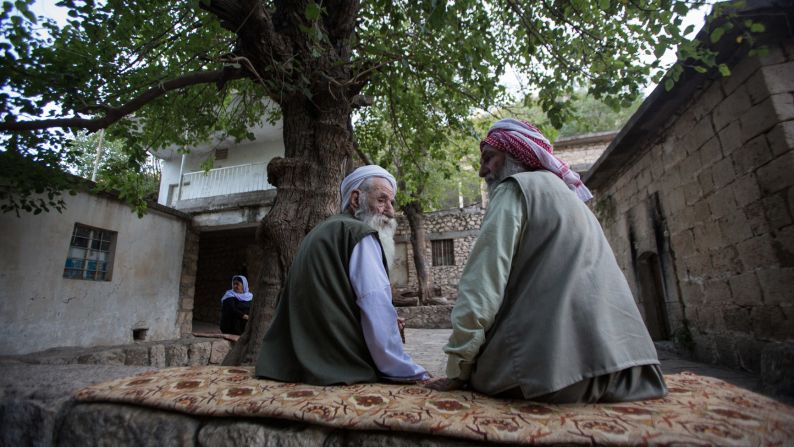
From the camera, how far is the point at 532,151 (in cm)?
202

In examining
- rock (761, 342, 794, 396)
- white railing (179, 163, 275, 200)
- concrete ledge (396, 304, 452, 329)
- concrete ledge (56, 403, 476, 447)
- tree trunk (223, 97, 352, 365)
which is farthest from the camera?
concrete ledge (396, 304, 452, 329)

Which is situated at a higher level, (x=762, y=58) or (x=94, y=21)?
(x=94, y=21)

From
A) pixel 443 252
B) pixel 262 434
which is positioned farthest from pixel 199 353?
pixel 443 252

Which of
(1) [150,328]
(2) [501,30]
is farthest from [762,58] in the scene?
(1) [150,328]

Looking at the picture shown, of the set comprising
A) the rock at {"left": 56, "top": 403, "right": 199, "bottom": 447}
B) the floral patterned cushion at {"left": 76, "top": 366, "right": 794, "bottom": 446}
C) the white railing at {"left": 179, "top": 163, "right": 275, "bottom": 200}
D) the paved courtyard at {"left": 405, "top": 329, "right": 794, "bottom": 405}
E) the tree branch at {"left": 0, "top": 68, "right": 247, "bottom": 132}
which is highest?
the white railing at {"left": 179, "top": 163, "right": 275, "bottom": 200}

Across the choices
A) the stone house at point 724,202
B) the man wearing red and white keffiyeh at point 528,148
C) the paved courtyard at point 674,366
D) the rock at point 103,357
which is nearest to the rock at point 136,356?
the rock at point 103,357

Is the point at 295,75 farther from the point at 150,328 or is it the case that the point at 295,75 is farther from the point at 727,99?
the point at 150,328

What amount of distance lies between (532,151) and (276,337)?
1792mm

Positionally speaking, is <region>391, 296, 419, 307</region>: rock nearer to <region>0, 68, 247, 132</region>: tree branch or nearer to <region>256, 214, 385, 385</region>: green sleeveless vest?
<region>0, 68, 247, 132</region>: tree branch

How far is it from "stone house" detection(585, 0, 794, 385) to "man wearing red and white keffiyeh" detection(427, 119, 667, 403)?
2.45 m

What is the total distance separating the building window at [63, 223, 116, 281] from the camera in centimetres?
700

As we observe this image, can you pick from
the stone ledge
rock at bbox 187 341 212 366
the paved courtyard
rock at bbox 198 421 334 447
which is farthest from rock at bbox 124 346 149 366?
rock at bbox 198 421 334 447

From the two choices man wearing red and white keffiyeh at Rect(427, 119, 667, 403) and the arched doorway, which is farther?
the arched doorway

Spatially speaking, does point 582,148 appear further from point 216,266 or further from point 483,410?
point 483,410
